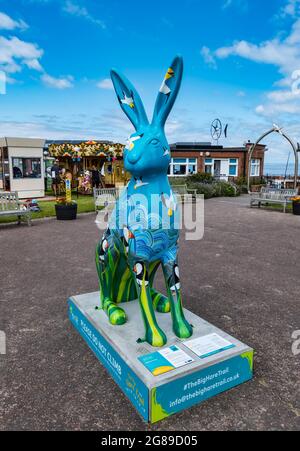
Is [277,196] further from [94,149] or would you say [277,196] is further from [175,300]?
[175,300]

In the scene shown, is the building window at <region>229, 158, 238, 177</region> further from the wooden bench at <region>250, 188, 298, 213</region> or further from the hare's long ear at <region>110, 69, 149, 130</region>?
the hare's long ear at <region>110, 69, 149, 130</region>

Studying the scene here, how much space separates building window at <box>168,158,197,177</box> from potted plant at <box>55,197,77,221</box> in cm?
1721

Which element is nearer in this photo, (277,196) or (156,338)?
(156,338)

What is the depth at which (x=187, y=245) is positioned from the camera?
7840mm

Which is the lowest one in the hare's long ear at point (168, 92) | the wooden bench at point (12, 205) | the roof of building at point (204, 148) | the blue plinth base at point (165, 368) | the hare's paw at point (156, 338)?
the blue plinth base at point (165, 368)

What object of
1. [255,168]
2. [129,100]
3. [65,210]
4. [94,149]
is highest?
[94,149]

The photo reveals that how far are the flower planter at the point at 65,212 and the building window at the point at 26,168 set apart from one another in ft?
22.2

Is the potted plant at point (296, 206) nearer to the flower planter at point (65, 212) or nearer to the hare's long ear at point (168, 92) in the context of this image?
the flower planter at point (65, 212)

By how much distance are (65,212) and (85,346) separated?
7.60 m

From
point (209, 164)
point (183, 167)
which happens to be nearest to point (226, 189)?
point (209, 164)

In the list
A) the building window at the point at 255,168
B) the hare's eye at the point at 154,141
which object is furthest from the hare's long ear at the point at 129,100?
the building window at the point at 255,168

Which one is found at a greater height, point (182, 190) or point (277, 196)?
point (182, 190)

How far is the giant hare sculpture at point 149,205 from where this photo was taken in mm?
2838

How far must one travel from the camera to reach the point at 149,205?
9.41 feet
